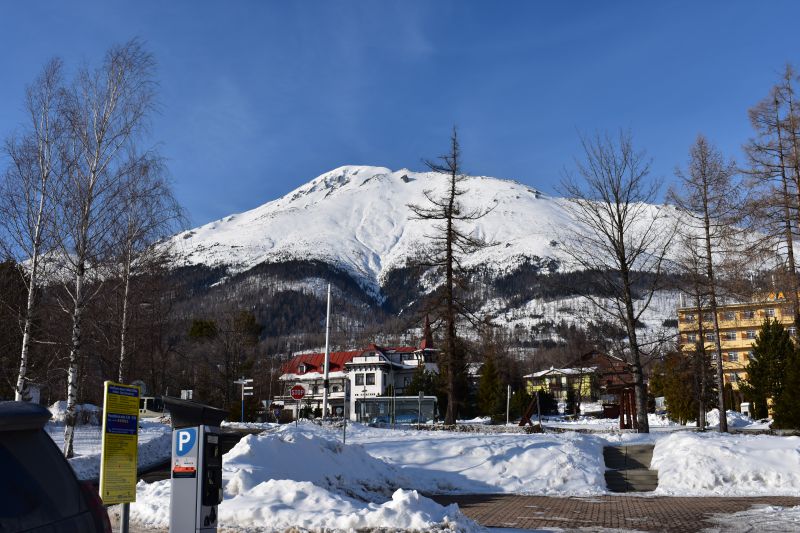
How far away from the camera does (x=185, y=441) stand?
7449 millimetres

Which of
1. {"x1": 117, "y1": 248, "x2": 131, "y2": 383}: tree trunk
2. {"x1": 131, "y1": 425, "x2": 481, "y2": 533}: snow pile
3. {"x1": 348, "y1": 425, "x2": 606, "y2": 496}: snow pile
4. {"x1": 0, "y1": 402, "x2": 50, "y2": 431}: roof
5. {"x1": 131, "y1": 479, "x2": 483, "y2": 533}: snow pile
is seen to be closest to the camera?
{"x1": 0, "y1": 402, "x2": 50, "y2": 431}: roof

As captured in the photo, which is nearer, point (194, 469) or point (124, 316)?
point (194, 469)

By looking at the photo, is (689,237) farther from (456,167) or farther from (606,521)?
(606,521)

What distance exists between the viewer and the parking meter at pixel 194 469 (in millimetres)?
7293

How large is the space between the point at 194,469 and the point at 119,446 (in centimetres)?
78

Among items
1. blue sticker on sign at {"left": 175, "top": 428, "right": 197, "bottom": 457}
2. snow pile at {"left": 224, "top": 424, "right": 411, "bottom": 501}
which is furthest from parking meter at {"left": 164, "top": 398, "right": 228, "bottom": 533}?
snow pile at {"left": 224, "top": 424, "right": 411, "bottom": 501}

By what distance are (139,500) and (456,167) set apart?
2704 cm

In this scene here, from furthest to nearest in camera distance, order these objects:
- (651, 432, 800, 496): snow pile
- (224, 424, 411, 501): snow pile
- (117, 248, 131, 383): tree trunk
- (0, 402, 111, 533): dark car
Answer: (117, 248, 131, 383): tree trunk < (651, 432, 800, 496): snow pile < (224, 424, 411, 501): snow pile < (0, 402, 111, 533): dark car

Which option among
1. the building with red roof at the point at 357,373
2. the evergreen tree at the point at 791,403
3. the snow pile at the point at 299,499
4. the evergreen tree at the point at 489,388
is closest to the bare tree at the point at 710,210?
the evergreen tree at the point at 791,403

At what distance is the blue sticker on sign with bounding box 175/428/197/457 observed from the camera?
741 cm

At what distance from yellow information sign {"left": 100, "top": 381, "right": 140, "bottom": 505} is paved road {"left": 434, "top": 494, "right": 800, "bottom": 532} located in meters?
6.62

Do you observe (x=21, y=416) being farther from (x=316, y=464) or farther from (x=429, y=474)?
(x=429, y=474)

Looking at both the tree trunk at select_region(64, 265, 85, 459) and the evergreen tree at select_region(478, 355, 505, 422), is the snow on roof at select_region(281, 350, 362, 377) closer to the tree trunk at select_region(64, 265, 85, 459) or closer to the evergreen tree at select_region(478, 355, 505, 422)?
the evergreen tree at select_region(478, 355, 505, 422)

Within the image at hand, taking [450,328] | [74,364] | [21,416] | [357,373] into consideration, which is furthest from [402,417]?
[357,373]
